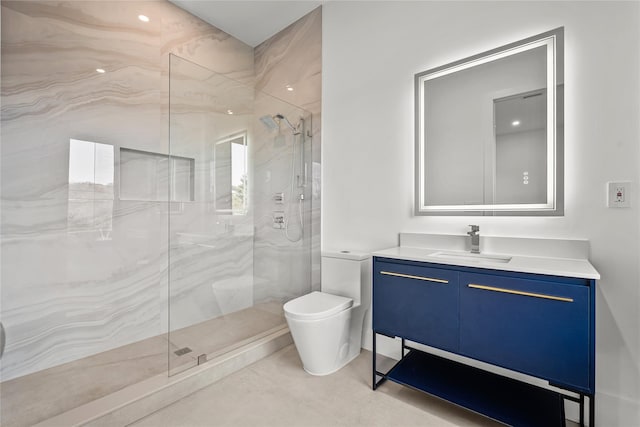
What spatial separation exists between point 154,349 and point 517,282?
2.38 metres

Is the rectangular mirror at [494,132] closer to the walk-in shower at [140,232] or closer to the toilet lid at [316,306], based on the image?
the toilet lid at [316,306]

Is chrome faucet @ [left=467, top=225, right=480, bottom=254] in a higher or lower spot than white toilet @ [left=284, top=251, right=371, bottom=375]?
higher

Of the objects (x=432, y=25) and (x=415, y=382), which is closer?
(x=415, y=382)

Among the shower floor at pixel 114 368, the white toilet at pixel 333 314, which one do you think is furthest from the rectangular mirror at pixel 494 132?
the shower floor at pixel 114 368

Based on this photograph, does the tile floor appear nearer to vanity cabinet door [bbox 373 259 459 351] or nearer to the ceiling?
vanity cabinet door [bbox 373 259 459 351]

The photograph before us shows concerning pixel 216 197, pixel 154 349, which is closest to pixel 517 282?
pixel 216 197

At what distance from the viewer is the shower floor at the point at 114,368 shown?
1581 millimetres

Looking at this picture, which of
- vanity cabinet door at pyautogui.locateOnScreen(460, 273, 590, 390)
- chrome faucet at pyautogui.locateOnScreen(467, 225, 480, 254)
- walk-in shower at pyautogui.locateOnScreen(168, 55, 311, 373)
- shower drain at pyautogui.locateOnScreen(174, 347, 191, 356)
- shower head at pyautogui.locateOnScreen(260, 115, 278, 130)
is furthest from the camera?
shower head at pyautogui.locateOnScreen(260, 115, 278, 130)

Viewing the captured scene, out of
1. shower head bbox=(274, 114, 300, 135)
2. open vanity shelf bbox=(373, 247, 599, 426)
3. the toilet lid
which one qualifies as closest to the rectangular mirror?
open vanity shelf bbox=(373, 247, 599, 426)

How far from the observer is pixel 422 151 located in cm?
204

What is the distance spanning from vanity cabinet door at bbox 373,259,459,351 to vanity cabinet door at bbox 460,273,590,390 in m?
0.06

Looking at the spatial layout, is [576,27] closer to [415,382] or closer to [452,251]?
[452,251]

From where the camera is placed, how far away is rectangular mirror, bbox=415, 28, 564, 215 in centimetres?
159

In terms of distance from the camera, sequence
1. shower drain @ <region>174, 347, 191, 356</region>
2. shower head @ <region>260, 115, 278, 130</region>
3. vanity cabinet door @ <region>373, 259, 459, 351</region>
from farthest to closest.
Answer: shower head @ <region>260, 115, 278, 130</region> → shower drain @ <region>174, 347, 191, 356</region> → vanity cabinet door @ <region>373, 259, 459, 351</region>
